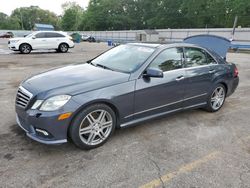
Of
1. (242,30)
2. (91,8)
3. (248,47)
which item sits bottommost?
(248,47)

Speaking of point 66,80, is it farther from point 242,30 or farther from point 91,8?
point 91,8

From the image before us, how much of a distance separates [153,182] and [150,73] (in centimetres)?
156

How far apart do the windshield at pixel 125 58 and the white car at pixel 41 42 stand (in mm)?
12057

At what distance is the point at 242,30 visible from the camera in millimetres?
27562

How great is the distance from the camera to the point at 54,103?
276 centimetres

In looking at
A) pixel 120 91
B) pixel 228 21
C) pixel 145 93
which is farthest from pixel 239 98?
pixel 228 21

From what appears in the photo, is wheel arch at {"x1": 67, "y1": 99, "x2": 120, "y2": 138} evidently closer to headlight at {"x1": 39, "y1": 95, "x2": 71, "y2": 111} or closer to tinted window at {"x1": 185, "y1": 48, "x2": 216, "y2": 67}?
headlight at {"x1": 39, "y1": 95, "x2": 71, "y2": 111}

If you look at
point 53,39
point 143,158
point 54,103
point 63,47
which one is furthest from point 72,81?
point 63,47

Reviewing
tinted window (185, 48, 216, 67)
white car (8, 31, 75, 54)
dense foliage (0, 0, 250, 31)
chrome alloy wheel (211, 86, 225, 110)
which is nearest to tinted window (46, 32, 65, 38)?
white car (8, 31, 75, 54)

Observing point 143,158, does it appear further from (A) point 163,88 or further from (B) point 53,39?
(B) point 53,39

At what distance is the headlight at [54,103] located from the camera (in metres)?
2.74

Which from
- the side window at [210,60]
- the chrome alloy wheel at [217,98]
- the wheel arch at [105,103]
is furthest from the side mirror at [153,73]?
the chrome alloy wheel at [217,98]

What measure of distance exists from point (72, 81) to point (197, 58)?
98.9 inches

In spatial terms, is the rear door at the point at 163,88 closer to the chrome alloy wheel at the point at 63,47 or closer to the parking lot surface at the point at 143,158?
the parking lot surface at the point at 143,158
